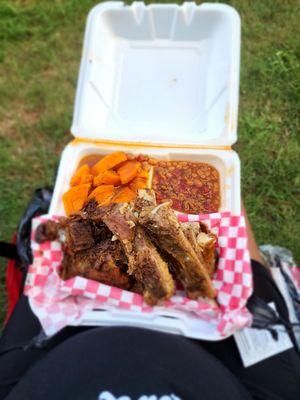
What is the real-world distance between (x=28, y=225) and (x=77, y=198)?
1.98ft

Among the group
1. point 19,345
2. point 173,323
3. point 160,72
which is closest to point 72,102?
point 160,72

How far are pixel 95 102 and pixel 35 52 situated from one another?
1.00 meters

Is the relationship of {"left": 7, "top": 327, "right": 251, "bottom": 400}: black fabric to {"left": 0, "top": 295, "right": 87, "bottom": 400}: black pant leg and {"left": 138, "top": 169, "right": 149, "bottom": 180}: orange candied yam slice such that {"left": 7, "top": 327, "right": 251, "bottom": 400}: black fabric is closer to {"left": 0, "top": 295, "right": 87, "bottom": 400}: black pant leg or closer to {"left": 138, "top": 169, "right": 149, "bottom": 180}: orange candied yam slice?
{"left": 0, "top": 295, "right": 87, "bottom": 400}: black pant leg

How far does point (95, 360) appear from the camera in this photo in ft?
2.29

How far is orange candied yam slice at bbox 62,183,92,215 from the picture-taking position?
0.57m

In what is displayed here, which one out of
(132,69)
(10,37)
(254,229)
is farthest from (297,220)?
(10,37)

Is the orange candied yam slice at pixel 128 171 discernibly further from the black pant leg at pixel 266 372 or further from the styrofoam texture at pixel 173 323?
the black pant leg at pixel 266 372

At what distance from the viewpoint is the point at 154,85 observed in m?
1.07

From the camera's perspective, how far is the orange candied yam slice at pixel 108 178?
56 centimetres

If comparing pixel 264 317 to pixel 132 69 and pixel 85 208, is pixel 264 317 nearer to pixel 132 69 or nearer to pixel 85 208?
pixel 85 208

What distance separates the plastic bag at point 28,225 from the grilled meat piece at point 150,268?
2.17ft

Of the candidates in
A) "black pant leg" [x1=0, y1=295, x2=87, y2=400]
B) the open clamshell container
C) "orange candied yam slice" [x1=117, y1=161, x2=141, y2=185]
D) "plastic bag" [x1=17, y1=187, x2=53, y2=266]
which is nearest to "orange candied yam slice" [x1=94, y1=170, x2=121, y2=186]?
"orange candied yam slice" [x1=117, y1=161, x2=141, y2=185]

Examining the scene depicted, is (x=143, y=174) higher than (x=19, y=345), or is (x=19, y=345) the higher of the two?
(x=143, y=174)

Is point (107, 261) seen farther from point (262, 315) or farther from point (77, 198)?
point (262, 315)
